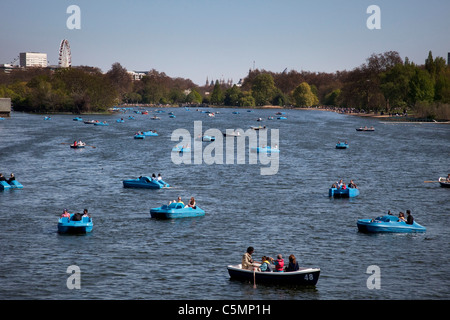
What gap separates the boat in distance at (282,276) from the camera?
40.5 metres

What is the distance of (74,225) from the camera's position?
177 ft

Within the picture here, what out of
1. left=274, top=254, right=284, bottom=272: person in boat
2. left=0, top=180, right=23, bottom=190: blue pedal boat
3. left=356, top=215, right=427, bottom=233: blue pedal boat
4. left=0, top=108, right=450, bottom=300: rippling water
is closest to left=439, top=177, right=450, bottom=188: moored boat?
left=0, top=108, right=450, bottom=300: rippling water

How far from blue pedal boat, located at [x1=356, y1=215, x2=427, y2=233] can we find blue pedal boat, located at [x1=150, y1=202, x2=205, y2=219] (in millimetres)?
16640

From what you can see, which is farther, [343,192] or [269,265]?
[343,192]

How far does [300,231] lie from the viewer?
56.8 metres

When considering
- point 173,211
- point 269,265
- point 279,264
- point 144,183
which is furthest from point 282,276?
point 144,183

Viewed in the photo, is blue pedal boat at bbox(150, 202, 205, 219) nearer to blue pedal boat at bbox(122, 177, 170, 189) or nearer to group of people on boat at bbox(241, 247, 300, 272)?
blue pedal boat at bbox(122, 177, 170, 189)

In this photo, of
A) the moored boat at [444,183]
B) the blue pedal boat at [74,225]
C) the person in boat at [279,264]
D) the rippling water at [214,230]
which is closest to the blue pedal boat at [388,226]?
the rippling water at [214,230]

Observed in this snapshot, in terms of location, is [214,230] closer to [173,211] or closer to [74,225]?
[173,211]

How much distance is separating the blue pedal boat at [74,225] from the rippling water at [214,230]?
825 millimetres

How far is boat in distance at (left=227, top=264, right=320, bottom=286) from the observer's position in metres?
40.5

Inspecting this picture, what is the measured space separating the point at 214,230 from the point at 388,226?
1590 centimetres

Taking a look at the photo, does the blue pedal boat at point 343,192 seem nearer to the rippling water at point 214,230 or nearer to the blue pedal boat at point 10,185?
the rippling water at point 214,230
